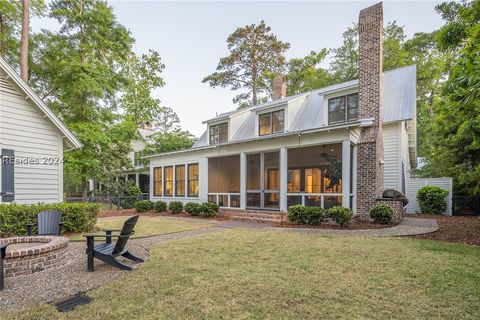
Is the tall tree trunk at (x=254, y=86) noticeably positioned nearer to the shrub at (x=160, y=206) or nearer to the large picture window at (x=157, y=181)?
the large picture window at (x=157, y=181)

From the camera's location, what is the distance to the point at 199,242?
284 inches

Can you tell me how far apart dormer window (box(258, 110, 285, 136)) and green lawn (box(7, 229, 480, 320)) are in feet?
30.6

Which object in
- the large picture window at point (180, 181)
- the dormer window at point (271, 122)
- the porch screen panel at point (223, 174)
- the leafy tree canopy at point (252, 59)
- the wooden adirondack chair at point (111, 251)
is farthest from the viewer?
the leafy tree canopy at point (252, 59)

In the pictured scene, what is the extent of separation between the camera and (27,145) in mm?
9164

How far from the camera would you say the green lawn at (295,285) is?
3.18m

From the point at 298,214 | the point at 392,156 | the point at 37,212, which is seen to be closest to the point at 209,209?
the point at 298,214

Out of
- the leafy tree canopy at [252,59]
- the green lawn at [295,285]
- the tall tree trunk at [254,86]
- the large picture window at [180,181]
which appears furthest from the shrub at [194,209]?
the leafy tree canopy at [252,59]

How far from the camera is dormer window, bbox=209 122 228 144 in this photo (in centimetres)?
1716

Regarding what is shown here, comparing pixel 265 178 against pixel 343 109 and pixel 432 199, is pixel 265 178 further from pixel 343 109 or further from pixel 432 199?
pixel 432 199

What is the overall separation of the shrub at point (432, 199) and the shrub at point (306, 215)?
8.55 metres

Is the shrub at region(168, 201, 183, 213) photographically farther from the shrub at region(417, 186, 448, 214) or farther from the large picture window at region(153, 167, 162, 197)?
the shrub at region(417, 186, 448, 214)

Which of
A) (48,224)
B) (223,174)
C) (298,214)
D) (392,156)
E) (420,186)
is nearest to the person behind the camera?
(48,224)

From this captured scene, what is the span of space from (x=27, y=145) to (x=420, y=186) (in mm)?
18917

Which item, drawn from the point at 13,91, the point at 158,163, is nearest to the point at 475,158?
the point at 158,163
